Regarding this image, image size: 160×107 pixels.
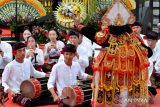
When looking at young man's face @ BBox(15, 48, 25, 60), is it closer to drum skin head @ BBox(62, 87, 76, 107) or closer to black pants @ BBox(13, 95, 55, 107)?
black pants @ BBox(13, 95, 55, 107)

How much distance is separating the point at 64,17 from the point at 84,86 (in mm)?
4945

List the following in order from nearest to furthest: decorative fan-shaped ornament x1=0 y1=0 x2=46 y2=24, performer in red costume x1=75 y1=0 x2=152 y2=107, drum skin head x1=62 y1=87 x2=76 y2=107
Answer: performer in red costume x1=75 y1=0 x2=152 y2=107, drum skin head x1=62 y1=87 x2=76 y2=107, decorative fan-shaped ornament x1=0 y1=0 x2=46 y2=24

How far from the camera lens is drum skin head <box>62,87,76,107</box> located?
19.7 ft

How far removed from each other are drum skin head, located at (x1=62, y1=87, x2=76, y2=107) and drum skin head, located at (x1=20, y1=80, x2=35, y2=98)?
877 millimetres

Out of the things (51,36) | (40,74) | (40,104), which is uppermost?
(51,36)

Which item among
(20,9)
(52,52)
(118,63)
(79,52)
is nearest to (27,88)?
(79,52)

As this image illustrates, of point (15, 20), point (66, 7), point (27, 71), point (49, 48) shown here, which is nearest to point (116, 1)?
point (27, 71)

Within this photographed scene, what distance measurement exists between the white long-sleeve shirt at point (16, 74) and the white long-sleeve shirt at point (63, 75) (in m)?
0.83

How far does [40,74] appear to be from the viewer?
7137 mm

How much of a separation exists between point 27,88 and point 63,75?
80cm

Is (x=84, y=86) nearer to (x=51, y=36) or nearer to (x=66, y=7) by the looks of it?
(x=51, y=36)

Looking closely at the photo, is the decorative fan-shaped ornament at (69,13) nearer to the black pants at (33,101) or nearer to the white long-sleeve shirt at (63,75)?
the black pants at (33,101)

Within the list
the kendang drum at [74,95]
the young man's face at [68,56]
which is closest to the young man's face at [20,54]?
the young man's face at [68,56]

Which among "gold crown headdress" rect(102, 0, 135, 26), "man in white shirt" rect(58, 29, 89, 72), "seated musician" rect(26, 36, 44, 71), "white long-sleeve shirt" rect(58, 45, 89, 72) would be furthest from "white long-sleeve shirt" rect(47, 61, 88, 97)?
"seated musician" rect(26, 36, 44, 71)
